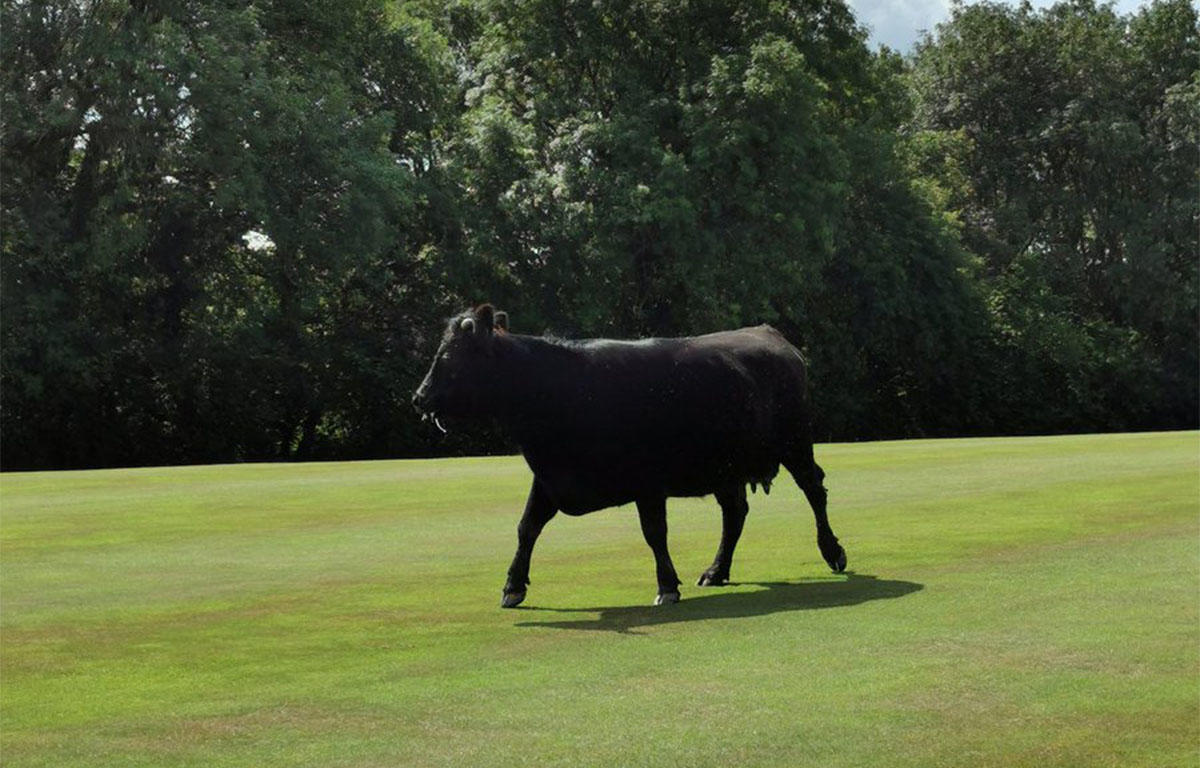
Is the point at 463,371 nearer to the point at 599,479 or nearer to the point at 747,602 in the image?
the point at 599,479

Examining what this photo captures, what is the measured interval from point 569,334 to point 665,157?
7.76m

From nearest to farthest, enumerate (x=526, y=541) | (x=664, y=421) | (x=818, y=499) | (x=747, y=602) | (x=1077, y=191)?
(x=747, y=602) → (x=526, y=541) → (x=664, y=421) → (x=818, y=499) → (x=1077, y=191)

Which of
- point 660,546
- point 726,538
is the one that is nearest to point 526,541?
point 660,546

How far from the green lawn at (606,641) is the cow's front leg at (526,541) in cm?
20

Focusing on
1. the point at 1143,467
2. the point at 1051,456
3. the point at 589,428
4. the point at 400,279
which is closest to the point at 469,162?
the point at 400,279

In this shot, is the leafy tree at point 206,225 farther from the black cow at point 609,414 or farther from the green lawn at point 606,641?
the black cow at point 609,414

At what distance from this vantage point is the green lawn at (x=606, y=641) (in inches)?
365

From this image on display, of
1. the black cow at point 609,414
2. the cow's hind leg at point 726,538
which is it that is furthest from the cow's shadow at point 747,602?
the black cow at point 609,414

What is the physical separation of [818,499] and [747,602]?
2.26 metres

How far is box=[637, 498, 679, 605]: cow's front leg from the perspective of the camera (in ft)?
47.1

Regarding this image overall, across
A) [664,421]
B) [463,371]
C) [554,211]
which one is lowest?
[664,421]

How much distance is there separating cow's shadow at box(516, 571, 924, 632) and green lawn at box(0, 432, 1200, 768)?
54 millimetres

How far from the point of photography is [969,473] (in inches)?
1152

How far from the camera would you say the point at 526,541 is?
14.5 metres
